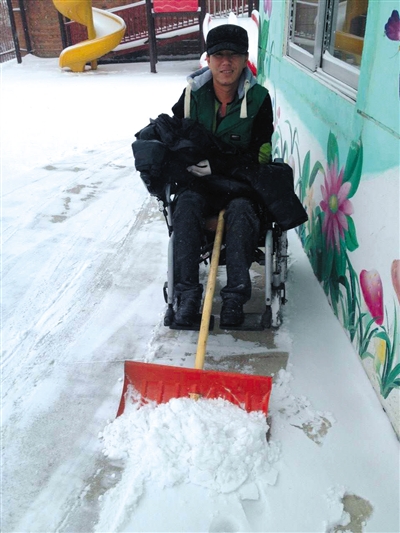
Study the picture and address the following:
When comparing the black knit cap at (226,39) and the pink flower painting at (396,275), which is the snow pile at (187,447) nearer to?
the pink flower painting at (396,275)

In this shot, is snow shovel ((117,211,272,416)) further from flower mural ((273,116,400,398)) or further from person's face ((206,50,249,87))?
person's face ((206,50,249,87))

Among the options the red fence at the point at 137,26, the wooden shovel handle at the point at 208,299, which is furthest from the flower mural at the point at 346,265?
the red fence at the point at 137,26

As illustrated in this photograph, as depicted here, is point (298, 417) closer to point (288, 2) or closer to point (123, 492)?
point (123, 492)

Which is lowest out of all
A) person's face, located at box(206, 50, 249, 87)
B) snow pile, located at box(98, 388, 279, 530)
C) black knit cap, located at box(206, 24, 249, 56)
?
snow pile, located at box(98, 388, 279, 530)

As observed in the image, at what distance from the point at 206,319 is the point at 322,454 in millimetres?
723

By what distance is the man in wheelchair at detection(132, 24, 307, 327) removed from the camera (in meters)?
2.33

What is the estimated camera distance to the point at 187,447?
1735 mm

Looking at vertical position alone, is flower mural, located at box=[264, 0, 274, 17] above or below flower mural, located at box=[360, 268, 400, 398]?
above

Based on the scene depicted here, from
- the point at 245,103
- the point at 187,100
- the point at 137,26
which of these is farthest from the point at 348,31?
the point at 137,26

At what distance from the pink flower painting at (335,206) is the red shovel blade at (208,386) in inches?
38.5

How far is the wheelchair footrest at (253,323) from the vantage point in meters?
2.33

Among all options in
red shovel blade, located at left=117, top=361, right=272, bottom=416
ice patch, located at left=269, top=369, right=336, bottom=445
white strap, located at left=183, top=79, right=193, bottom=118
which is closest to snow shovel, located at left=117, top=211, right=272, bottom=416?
red shovel blade, located at left=117, top=361, right=272, bottom=416

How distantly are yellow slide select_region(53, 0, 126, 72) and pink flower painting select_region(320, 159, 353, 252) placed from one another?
11.2 metres

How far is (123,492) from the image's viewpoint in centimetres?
166
